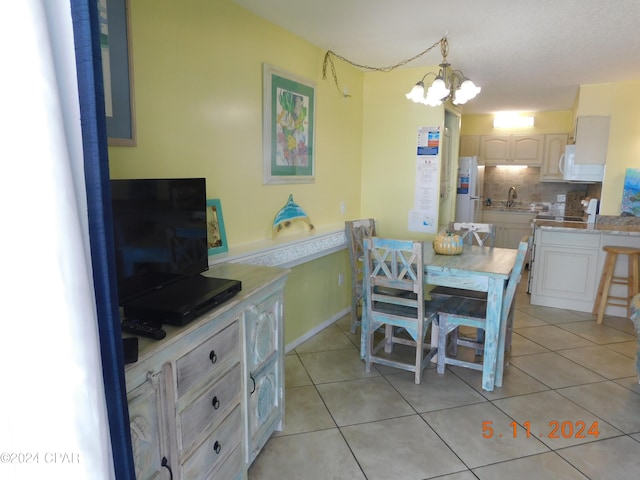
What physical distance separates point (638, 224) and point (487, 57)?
2617 millimetres

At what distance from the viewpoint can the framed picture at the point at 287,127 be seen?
2.85 meters

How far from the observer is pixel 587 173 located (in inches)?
189

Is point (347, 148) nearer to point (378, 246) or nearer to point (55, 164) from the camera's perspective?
point (378, 246)

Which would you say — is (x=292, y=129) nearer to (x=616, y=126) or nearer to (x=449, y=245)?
(x=449, y=245)

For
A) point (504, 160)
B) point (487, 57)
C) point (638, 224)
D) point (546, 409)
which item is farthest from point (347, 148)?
point (504, 160)

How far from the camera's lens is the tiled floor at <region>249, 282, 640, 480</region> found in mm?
2008

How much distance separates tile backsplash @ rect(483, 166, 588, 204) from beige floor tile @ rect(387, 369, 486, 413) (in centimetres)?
501

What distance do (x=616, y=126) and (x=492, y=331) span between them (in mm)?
3415

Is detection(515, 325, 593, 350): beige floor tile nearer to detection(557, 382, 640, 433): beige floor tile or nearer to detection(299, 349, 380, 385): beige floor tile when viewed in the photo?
detection(557, 382, 640, 433): beige floor tile

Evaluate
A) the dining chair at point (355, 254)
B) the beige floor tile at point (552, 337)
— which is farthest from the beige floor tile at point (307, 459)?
the beige floor tile at point (552, 337)

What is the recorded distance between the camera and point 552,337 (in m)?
3.62

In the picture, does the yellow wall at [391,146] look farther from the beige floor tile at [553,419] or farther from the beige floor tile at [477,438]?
the beige floor tile at [477,438]

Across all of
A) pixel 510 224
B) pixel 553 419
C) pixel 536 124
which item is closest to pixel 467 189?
pixel 510 224

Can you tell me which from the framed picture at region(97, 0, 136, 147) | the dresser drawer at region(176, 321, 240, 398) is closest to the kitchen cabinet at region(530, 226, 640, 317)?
the dresser drawer at region(176, 321, 240, 398)
